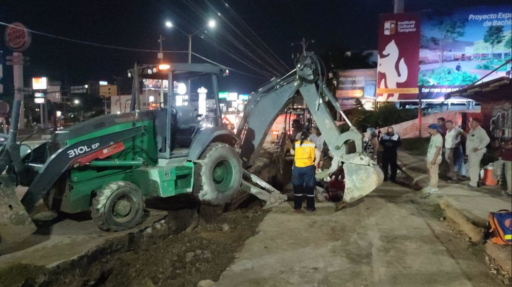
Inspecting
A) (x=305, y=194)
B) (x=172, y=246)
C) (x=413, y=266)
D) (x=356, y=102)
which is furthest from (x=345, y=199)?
(x=356, y=102)

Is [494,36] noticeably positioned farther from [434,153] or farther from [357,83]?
[434,153]

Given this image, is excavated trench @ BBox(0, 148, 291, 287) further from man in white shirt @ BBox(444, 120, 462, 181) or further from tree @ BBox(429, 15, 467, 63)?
tree @ BBox(429, 15, 467, 63)

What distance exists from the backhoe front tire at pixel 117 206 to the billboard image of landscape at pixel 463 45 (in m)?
26.5

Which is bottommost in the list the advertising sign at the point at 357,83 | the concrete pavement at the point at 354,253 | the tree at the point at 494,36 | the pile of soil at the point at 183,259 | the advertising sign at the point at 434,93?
the pile of soil at the point at 183,259

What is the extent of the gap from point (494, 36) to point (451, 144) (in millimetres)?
21040

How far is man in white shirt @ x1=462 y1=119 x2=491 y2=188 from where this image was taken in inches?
403

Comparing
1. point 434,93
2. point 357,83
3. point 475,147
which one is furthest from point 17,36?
point 357,83

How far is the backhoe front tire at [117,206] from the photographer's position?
6121 millimetres

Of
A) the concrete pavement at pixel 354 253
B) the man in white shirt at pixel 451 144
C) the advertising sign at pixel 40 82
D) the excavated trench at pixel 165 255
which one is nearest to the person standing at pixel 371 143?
the man in white shirt at pixel 451 144

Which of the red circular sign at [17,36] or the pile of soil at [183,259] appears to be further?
the red circular sign at [17,36]

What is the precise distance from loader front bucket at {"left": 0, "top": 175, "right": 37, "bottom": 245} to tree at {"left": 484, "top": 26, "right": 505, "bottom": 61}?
100 ft

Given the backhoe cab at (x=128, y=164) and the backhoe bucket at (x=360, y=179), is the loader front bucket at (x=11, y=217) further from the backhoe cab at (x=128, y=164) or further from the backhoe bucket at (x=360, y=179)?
the backhoe bucket at (x=360, y=179)

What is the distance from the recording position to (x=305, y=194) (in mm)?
8484

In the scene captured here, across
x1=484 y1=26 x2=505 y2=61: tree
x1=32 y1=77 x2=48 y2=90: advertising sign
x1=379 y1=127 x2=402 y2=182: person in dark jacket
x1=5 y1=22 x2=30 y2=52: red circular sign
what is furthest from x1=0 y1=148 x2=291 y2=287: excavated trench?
x1=32 y1=77 x2=48 y2=90: advertising sign
